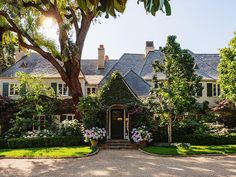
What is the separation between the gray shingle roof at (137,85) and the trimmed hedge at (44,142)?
8.12 metres

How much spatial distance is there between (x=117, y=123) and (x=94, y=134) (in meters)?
3.33

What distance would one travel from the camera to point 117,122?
80.2 ft

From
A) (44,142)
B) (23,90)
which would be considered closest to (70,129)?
(44,142)

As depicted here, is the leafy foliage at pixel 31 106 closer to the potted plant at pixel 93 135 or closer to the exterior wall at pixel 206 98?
the potted plant at pixel 93 135

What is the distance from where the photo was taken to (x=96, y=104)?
75.7 feet

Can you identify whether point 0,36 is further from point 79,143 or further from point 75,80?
point 79,143

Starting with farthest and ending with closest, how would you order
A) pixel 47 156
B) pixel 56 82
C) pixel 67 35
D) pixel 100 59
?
1. pixel 100 59
2. pixel 56 82
3. pixel 67 35
4. pixel 47 156

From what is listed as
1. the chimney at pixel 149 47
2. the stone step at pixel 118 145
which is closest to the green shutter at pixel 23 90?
the stone step at pixel 118 145

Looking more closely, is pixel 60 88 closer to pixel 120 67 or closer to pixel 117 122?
pixel 120 67

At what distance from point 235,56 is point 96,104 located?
1157 centimetres

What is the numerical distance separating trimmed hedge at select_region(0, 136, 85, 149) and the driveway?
17.0 feet

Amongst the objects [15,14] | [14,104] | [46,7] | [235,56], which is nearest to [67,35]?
[46,7]

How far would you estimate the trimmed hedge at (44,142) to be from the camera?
849 inches

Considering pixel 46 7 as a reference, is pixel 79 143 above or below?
below
